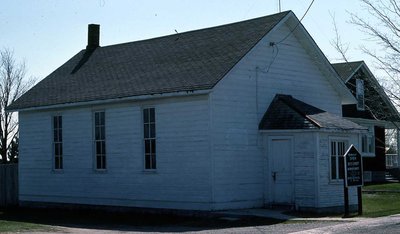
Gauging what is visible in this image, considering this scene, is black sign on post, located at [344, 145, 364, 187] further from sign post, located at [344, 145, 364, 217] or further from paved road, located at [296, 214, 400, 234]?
paved road, located at [296, 214, 400, 234]

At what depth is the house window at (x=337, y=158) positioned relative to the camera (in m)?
23.5

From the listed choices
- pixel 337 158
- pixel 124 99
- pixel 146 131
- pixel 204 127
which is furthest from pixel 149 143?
pixel 337 158

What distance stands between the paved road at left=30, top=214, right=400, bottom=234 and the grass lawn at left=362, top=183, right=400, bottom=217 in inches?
70.5

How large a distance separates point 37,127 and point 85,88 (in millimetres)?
2921

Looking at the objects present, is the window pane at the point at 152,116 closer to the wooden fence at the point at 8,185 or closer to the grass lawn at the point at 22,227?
the grass lawn at the point at 22,227

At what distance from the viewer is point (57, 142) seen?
90.9 ft

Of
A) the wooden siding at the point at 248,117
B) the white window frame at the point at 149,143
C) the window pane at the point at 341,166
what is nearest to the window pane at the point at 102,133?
the white window frame at the point at 149,143

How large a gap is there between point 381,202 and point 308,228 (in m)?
9.99

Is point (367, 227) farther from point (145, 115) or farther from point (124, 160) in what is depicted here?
point (124, 160)

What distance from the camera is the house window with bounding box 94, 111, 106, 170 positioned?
25.7m

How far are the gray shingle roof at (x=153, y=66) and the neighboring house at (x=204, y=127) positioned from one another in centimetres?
7

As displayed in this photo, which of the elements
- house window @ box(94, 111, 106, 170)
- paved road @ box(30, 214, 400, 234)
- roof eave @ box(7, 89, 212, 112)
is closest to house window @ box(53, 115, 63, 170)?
roof eave @ box(7, 89, 212, 112)

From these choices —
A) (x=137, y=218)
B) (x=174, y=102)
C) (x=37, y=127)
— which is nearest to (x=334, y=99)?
(x=174, y=102)

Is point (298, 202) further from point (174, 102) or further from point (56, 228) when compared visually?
point (56, 228)
